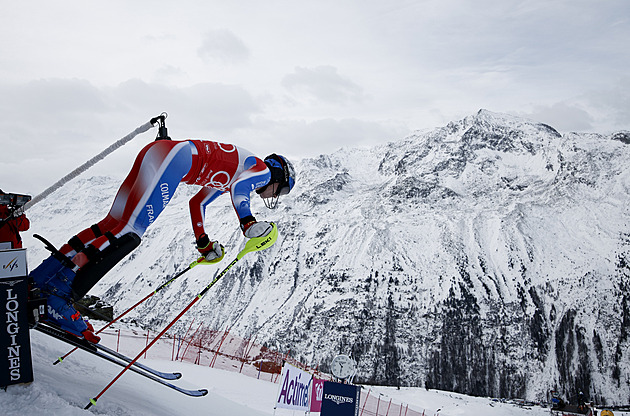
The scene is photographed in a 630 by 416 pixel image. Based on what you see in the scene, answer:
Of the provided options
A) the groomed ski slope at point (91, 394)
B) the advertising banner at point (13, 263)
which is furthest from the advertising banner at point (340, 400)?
the advertising banner at point (13, 263)

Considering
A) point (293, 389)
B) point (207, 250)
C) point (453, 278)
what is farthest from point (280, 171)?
point (453, 278)

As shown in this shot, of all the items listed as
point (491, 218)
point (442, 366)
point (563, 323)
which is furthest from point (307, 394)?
point (491, 218)

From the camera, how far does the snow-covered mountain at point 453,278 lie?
4860 inches

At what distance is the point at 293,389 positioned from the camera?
26.4ft

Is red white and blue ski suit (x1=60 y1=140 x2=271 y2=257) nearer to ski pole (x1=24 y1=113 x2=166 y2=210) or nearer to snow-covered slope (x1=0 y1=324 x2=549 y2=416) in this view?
ski pole (x1=24 y1=113 x2=166 y2=210)

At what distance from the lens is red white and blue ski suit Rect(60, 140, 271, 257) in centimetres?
496

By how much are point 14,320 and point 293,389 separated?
5420mm

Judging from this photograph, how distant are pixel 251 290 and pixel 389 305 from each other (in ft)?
181

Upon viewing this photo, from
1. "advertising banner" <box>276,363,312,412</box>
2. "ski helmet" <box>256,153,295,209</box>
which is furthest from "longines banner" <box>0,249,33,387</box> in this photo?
"advertising banner" <box>276,363,312,412</box>

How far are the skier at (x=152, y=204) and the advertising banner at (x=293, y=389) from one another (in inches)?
114

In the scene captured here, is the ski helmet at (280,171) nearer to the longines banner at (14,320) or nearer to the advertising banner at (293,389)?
the advertising banner at (293,389)

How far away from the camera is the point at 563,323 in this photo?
127m

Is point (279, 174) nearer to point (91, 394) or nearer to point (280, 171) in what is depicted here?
point (280, 171)

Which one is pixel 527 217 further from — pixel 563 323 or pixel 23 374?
pixel 23 374
